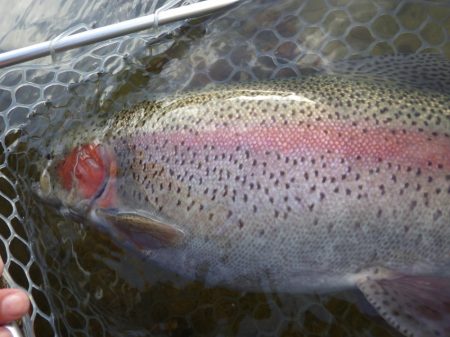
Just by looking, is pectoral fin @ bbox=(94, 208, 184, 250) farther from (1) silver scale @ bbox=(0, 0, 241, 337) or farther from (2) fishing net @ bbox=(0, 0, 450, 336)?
(1) silver scale @ bbox=(0, 0, 241, 337)

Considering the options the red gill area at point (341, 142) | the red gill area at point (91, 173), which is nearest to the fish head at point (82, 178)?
the red gill area at point (91, 173)

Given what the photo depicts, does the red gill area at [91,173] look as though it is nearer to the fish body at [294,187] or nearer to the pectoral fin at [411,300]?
the fish body at [294,187]

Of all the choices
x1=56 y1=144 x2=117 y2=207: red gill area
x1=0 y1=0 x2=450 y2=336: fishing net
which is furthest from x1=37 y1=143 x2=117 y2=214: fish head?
x1=0 y1=0 x2=450 y2=336: fishing net

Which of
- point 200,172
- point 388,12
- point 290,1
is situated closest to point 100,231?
point 200,172

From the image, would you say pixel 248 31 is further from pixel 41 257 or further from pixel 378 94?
pixel 41 257

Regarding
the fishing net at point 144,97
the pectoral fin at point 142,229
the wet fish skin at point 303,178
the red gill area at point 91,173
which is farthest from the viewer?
the fishing net at point 144,97

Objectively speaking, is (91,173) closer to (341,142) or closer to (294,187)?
(294,187)

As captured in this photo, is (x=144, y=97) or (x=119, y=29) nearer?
(x=119, y=29)

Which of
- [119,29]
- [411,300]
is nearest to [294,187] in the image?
[411,300]
